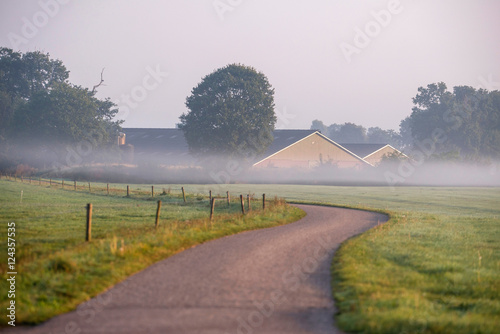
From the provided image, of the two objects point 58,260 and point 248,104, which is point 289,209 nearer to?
point 58,260

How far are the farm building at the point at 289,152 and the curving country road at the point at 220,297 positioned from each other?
69.9m

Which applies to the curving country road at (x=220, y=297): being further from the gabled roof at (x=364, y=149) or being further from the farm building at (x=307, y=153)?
the gabled roof at (x=364, y=149)

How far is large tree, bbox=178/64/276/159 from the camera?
8119cm

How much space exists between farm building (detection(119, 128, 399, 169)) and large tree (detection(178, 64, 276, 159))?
630cm

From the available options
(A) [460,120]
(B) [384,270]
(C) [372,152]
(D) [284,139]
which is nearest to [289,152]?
(D) [284,139]

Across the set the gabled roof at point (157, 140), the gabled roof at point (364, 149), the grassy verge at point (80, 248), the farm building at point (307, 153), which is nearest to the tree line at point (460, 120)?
the gabled roof at point (364, 149)

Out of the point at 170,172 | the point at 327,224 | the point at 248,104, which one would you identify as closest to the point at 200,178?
the point at 170,172

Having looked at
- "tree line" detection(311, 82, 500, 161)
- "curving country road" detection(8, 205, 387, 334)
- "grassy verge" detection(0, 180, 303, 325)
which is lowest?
"curving country road" detection(8, 205, 387, 334)

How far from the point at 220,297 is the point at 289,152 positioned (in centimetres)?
8202

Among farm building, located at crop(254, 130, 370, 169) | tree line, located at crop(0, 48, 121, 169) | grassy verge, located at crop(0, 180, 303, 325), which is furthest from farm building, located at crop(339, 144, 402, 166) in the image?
grassy verge, located at crop(0, 180, 303, 325)

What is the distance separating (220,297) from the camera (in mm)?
12297

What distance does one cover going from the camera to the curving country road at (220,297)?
34.0 ft

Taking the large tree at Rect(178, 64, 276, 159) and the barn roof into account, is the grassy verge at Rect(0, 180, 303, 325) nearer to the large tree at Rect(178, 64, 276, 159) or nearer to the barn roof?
the large tree at Rect(178, 64, 276, 159)

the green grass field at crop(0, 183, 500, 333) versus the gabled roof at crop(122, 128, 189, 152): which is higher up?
the gabled roof at crop(122, 128, 189, 152)
